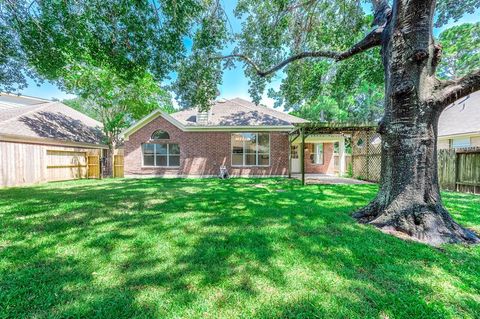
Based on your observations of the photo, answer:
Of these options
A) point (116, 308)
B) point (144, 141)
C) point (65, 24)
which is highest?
point (65, 24)

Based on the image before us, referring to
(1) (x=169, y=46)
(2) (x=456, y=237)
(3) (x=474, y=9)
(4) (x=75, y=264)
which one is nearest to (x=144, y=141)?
(1) (x=169, y=46)

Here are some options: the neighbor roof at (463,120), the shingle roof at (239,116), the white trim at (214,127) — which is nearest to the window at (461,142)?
the neighbor roof at (463,120)

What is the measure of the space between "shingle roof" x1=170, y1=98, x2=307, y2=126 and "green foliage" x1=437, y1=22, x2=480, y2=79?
9837 millimetres

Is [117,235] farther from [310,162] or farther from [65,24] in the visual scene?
[310,162]

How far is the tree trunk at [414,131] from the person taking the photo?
12.5 ft

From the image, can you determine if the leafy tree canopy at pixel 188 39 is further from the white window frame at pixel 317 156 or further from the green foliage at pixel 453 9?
the white window frame at pixel 317 156

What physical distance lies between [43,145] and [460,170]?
66.8 feet

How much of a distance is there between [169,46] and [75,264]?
6.60 meters

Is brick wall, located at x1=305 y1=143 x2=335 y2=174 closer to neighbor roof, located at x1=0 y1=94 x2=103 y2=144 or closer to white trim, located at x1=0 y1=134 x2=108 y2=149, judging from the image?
white trim, located at x1=0 y1=134 x2=108 y2=149

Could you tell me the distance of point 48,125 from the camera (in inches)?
540

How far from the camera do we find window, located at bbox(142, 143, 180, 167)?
46.6ft

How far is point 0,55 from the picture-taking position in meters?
7.50

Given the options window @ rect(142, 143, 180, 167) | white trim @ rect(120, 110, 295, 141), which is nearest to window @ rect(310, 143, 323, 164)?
white trim @ rect(120, 110, 295, 141)

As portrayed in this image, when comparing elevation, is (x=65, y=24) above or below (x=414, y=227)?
above
